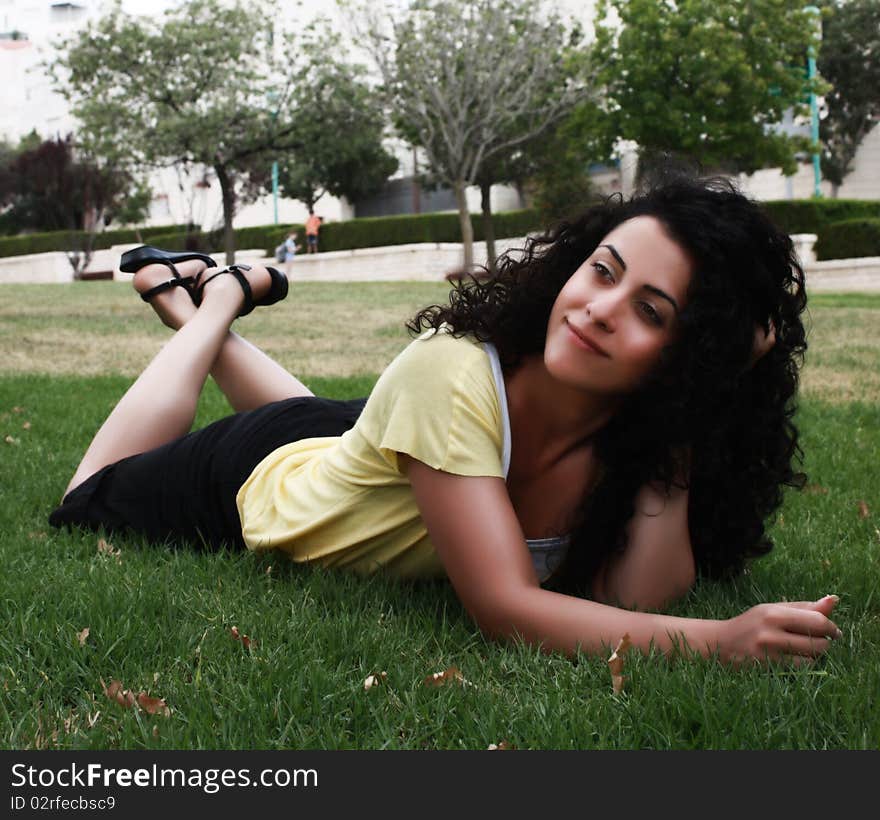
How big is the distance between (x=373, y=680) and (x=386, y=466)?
2.16 ft

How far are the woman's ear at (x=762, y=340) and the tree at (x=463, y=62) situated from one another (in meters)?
22.3

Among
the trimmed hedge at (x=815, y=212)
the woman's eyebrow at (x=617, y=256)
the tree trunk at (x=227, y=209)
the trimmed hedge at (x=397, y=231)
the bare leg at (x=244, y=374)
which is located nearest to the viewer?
the woman's eyebrow at (x=617, y=256)

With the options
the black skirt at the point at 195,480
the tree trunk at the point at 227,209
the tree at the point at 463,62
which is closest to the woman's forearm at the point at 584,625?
the black skirt at the point at 195,480

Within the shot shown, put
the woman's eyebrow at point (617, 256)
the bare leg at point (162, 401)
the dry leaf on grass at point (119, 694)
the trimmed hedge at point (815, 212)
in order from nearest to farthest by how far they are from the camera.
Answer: the dry leaf on grass at point (119, 694) → the woman's eyebrow at point (617, 256) → the bare leg at point (162, 401) → the trimmed hedge at point (815, 212)

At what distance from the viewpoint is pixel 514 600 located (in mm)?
2424

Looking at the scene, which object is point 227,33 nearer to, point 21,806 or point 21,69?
point 21,806

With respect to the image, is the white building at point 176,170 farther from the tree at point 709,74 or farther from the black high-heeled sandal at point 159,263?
the black high-heeled sandal at point 159,263

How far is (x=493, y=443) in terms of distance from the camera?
8.28 ft

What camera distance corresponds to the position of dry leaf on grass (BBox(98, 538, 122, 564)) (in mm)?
3201

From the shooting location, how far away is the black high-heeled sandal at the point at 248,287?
421 cm

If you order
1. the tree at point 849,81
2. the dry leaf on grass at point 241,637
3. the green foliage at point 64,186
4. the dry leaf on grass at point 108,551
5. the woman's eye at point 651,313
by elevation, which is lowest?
the dry leaf on grass at point 108,551

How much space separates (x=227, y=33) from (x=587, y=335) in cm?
2851

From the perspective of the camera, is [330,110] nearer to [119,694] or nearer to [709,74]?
[709,74]

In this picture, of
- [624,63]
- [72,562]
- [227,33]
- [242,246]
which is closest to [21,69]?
[242,246]
